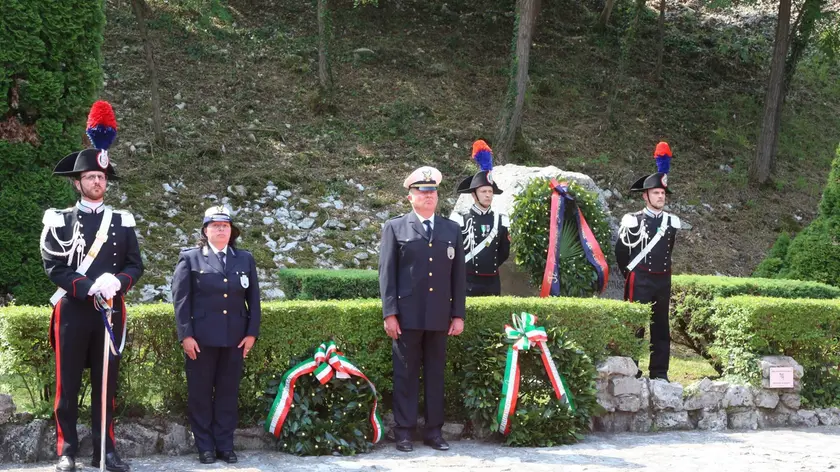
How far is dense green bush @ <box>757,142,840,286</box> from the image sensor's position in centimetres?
971

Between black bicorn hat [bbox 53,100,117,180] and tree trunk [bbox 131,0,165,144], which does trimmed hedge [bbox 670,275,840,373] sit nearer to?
black bicorn hat [bbox 53,100,117,180]

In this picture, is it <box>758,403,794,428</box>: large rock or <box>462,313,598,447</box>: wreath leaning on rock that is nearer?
<box>462,313,598,447</box>: wreath leaning on rock

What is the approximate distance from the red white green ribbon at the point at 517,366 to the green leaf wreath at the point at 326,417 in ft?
3.10

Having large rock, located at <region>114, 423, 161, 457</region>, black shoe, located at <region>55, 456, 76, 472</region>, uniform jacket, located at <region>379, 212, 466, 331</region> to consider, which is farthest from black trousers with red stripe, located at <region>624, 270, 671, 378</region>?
black shoe, located at <region>55, 456, 76, 472</region>

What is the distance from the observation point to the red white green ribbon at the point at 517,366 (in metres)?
6.18

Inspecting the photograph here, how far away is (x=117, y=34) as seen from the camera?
55.4 ft

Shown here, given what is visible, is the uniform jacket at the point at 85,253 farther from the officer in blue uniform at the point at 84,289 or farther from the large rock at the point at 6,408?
the large rock at the point at 6,408

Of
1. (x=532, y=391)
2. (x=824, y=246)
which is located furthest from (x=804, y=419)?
(x=824, y=246)

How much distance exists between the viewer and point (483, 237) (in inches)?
307

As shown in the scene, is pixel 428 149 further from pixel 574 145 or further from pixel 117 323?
pixel 117 323

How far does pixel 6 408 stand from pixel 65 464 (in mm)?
573

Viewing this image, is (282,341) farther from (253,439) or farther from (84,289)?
(84,289)

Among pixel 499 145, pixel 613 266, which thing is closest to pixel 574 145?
pixel 499 145

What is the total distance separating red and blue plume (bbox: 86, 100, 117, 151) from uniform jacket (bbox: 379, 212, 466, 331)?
6.43ft
